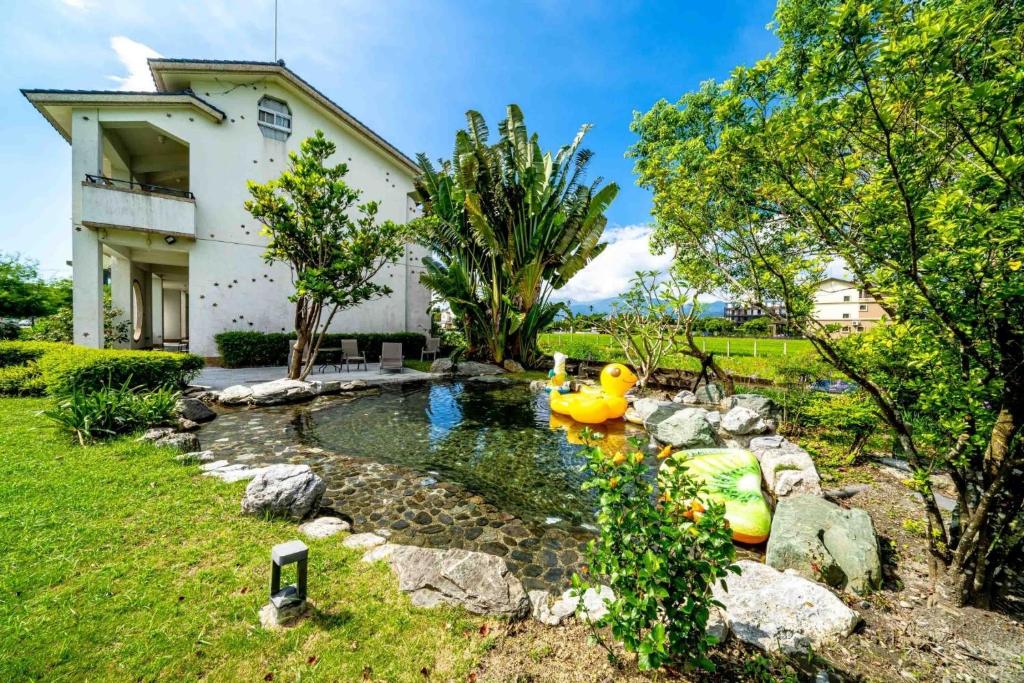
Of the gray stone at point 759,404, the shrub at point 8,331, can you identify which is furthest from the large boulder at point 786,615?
the shrub at point 8,331

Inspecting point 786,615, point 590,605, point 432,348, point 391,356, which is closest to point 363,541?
point 590,605

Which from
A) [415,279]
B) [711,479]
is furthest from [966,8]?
[415,279]

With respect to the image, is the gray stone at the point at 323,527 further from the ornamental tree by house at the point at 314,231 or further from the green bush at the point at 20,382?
the green bush at the point at 20,382

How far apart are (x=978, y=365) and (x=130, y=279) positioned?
2298cm

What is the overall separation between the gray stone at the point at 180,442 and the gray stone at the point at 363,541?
3.99m

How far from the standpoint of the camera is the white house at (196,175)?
11.5 meters

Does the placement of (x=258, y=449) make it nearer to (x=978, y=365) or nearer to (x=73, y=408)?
(x=73, y=408)

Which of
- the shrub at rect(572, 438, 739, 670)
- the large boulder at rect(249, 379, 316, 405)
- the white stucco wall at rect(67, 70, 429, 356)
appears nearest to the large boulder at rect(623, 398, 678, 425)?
the shrub at rect(572, 438, 739, 670)

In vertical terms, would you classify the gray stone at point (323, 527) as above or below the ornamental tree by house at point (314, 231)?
below

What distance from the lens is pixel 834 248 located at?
9.63 feet

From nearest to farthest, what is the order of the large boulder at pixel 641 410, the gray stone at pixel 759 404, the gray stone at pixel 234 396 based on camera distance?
1. the gray stone at pixel 759 404
2. the large boulder at pixel 641 410
3. the gray stone at pixel 234 396

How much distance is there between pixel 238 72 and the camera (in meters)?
13.7

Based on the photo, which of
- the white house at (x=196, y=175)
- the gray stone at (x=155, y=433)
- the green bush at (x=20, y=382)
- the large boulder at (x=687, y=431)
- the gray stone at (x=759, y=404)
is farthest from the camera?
the white house at (x=196, y=175)

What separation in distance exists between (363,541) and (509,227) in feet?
44.0
